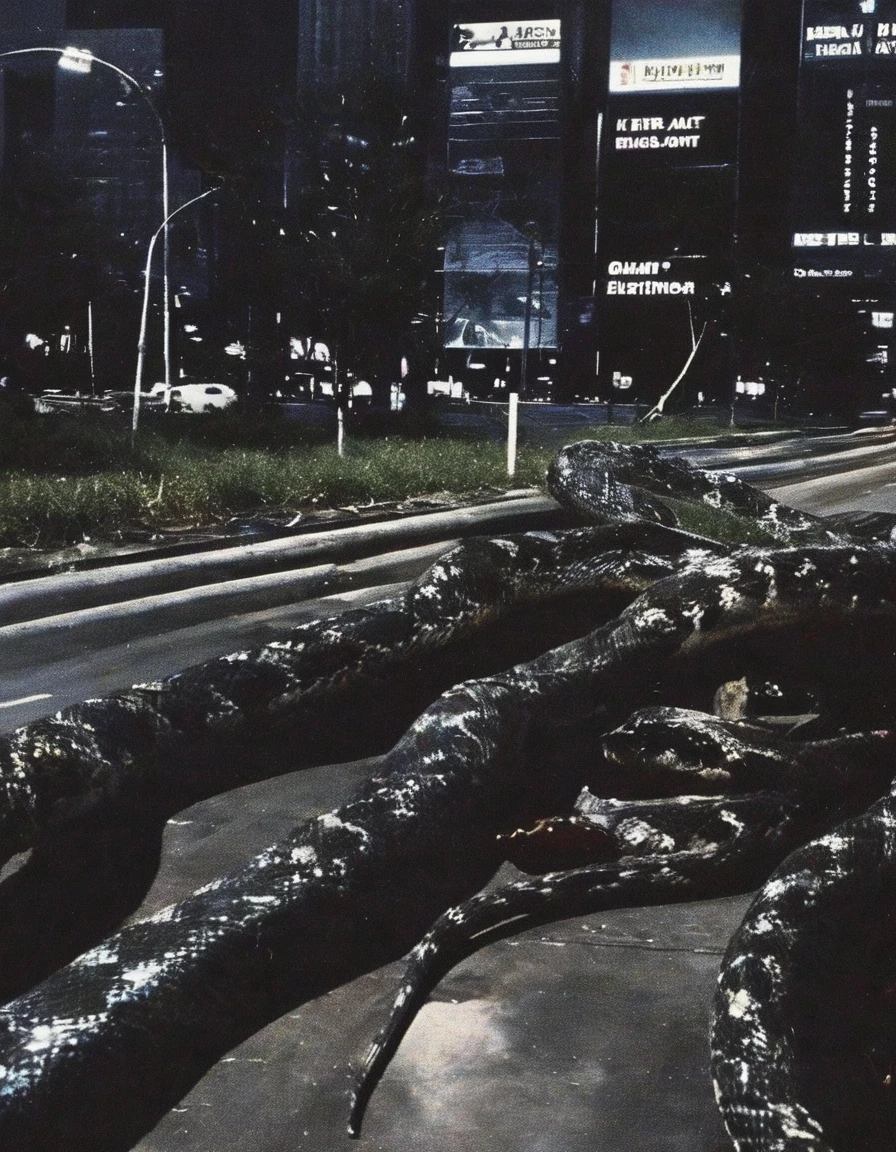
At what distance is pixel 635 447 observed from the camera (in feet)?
24.8

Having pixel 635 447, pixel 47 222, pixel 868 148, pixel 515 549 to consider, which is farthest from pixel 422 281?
pixel 868 148

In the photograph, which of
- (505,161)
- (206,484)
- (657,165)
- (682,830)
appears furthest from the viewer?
(657,165)

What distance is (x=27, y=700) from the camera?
279 inches

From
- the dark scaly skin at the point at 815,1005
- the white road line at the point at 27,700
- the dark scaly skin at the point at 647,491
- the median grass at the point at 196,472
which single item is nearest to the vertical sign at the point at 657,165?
the median grass at the point at 196,472

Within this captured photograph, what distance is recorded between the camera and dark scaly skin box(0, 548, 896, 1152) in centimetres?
274

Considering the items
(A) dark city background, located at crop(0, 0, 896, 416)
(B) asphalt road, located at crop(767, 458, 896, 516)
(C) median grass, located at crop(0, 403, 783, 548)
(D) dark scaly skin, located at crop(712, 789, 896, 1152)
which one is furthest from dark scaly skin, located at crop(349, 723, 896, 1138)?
(A) dark city background, located at crop(0, 0, 896, 416)

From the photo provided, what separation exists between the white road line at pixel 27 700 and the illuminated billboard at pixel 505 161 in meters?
39.2

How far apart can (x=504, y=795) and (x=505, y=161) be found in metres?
71.9

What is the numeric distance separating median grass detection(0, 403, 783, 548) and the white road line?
4.34 metres

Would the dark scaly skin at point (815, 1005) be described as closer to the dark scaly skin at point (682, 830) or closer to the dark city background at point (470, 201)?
the dark scaly skin at point (682, 830)

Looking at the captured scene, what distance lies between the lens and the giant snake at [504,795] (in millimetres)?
2836

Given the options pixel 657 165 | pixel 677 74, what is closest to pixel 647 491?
pixel 677 74

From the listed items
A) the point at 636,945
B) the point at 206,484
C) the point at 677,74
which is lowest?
the point at 636,945

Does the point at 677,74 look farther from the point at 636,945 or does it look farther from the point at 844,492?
the point at 636,945
